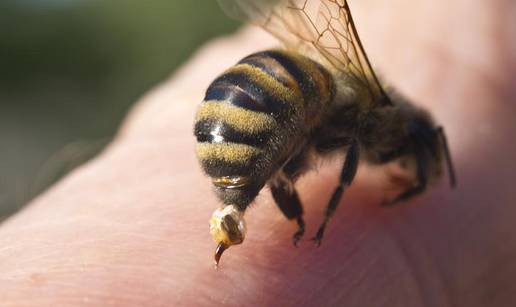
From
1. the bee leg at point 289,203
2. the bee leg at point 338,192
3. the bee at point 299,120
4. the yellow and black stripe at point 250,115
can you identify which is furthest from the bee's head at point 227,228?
the bee leg at point 338,192

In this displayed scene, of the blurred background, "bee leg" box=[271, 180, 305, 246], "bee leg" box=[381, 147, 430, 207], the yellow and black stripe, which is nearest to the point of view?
the yellow and black stripe

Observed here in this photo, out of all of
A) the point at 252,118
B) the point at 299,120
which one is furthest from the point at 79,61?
the point at 252,118

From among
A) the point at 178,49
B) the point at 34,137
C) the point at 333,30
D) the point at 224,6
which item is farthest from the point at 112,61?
the point at 333,30

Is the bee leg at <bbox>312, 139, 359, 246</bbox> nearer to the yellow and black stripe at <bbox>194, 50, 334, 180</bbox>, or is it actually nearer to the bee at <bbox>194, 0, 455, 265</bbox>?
the bee at <bbox>194, 0, 455, 265</bbox>

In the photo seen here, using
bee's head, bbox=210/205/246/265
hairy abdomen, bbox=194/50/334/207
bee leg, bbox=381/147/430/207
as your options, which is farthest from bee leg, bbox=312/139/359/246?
bee leg, bbox=381/147/430/207

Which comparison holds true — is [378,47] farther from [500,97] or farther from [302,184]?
[302,184]

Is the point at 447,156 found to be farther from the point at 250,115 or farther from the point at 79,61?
the point at 79,61

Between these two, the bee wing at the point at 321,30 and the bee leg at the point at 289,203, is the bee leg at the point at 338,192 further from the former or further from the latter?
the bee wing at the point at 321,30
